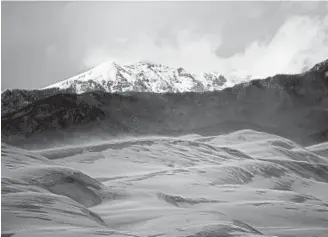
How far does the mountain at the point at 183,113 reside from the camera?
281 feet

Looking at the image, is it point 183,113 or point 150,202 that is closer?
point 150,202

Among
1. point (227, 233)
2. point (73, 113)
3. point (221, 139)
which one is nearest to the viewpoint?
point (227, 233)

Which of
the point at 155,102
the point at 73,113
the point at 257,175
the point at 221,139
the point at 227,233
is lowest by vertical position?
the point at 227,233

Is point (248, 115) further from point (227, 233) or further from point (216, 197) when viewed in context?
point (227, 233)

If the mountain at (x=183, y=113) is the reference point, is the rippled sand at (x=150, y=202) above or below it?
below

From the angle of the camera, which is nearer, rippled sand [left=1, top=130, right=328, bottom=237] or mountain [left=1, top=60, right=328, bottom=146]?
rippled sand [left=1, top=130, right=328, bottom=237]

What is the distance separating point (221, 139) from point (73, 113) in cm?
2811

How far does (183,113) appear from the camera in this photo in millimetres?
Answer: 119312

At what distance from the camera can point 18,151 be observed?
1944cm

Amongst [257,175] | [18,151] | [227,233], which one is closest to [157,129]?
[257,175]

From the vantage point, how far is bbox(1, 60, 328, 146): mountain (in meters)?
85.6

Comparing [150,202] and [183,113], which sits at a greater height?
[183,113]

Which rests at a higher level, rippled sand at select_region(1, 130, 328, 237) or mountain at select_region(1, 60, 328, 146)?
mountain at select_region(1, 60, 328, 146)

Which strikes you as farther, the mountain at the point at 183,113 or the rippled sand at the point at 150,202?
the mountain at the point at 183,113
